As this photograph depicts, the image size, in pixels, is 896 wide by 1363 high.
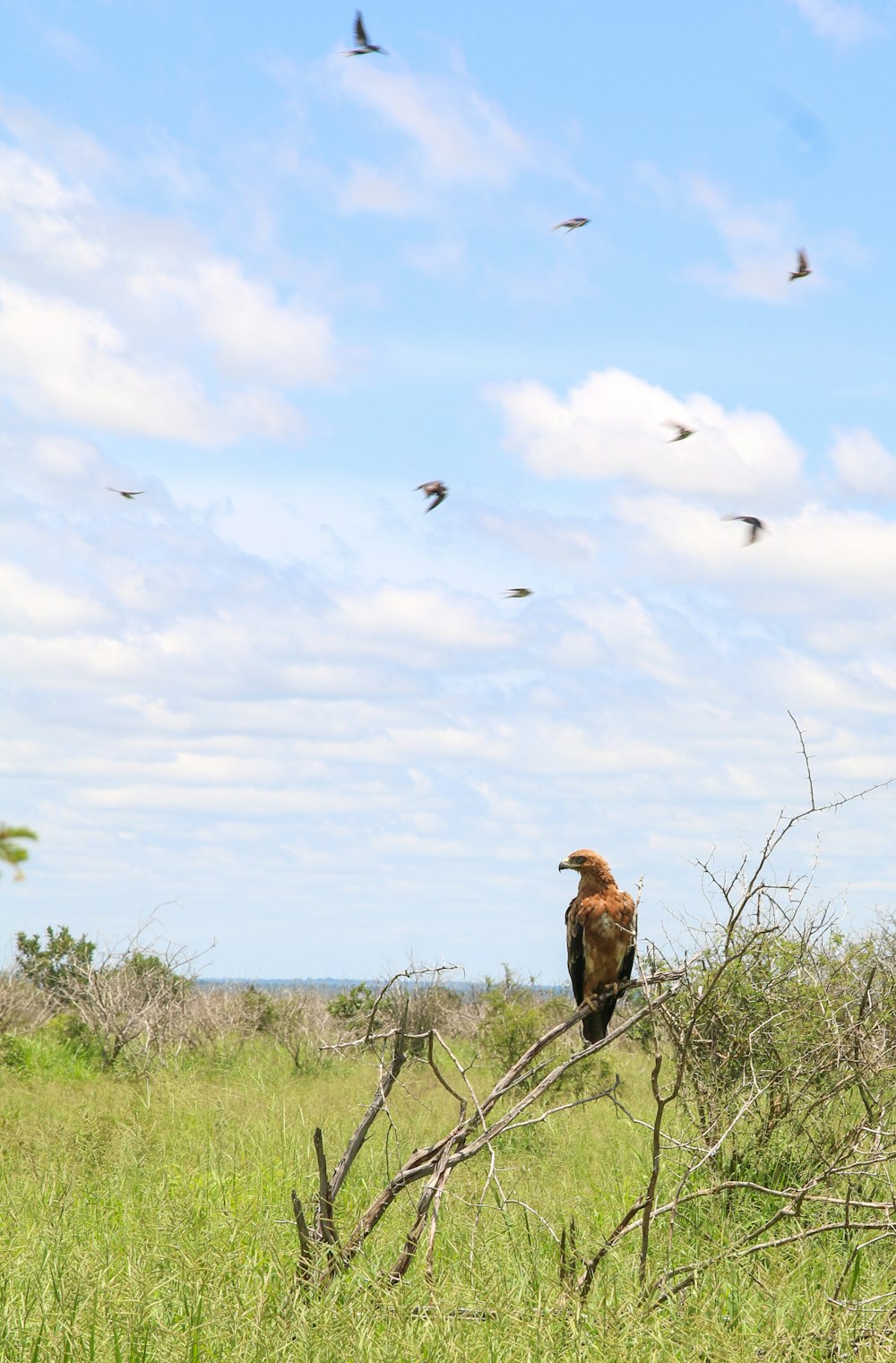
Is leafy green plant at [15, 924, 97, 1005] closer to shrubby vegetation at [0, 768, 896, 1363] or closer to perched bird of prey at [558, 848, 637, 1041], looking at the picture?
shrubby vegetation at [0, 768, 896, 1363]

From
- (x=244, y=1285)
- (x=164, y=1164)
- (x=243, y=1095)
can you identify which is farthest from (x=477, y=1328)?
(x=243, y=1095)

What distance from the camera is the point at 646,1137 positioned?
33.1 ft

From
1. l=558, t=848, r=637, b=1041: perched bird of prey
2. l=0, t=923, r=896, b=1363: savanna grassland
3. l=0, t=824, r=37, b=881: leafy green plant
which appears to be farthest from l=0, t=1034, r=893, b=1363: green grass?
l=0, t=824, r=37, b=881: leafy green plant

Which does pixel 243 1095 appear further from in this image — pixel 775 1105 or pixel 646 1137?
pixel 775 1105

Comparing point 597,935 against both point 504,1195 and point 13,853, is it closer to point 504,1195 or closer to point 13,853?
point 504,1195

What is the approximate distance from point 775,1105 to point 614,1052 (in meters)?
10.6

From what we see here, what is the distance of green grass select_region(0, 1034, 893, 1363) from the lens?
432cm

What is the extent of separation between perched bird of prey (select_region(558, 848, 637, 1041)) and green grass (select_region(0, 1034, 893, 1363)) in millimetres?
1216

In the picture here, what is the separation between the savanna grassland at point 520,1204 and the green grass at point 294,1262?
0.07 feet

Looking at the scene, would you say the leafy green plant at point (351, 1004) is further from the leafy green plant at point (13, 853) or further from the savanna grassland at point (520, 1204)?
the leafy green plant at point (13, 853)

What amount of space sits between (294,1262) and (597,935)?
9.39ft

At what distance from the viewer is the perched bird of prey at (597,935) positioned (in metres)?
7.48

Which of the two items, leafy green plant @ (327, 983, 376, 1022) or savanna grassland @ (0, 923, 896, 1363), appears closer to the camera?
savanna grassland @ (0, 923, 896, 1363)

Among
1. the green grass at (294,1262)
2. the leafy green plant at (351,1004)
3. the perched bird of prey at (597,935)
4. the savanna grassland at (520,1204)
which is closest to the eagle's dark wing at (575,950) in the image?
the perched bird of prey at (597,935)
